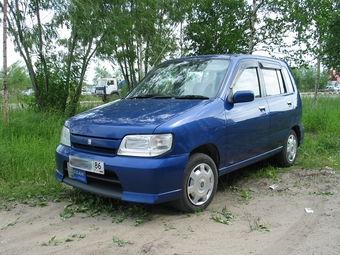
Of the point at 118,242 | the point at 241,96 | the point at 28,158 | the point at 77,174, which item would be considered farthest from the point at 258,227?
the point at 28,158

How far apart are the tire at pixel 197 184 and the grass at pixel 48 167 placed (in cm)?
46

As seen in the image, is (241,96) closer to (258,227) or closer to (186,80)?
(186,80)

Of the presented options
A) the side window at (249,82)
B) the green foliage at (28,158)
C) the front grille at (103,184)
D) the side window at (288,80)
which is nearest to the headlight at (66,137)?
the front grille at (103,184)

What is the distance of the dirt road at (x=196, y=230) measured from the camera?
2.74 meters

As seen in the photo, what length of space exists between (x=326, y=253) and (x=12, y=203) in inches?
134

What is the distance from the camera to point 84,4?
7.19 meters

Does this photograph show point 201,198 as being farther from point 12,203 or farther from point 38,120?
point 38,120

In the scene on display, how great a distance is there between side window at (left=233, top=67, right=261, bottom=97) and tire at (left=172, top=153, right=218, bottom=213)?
3.66 ft

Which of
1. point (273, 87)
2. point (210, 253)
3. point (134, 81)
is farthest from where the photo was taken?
point (134, 81)

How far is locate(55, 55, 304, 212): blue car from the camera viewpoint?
306 cm

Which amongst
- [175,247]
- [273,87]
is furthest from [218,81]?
[175,247]

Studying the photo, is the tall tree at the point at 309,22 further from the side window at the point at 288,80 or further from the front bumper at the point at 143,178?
the front bumper at the point at 143,178

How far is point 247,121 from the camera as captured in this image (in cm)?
410

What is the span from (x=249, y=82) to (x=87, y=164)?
247cm
